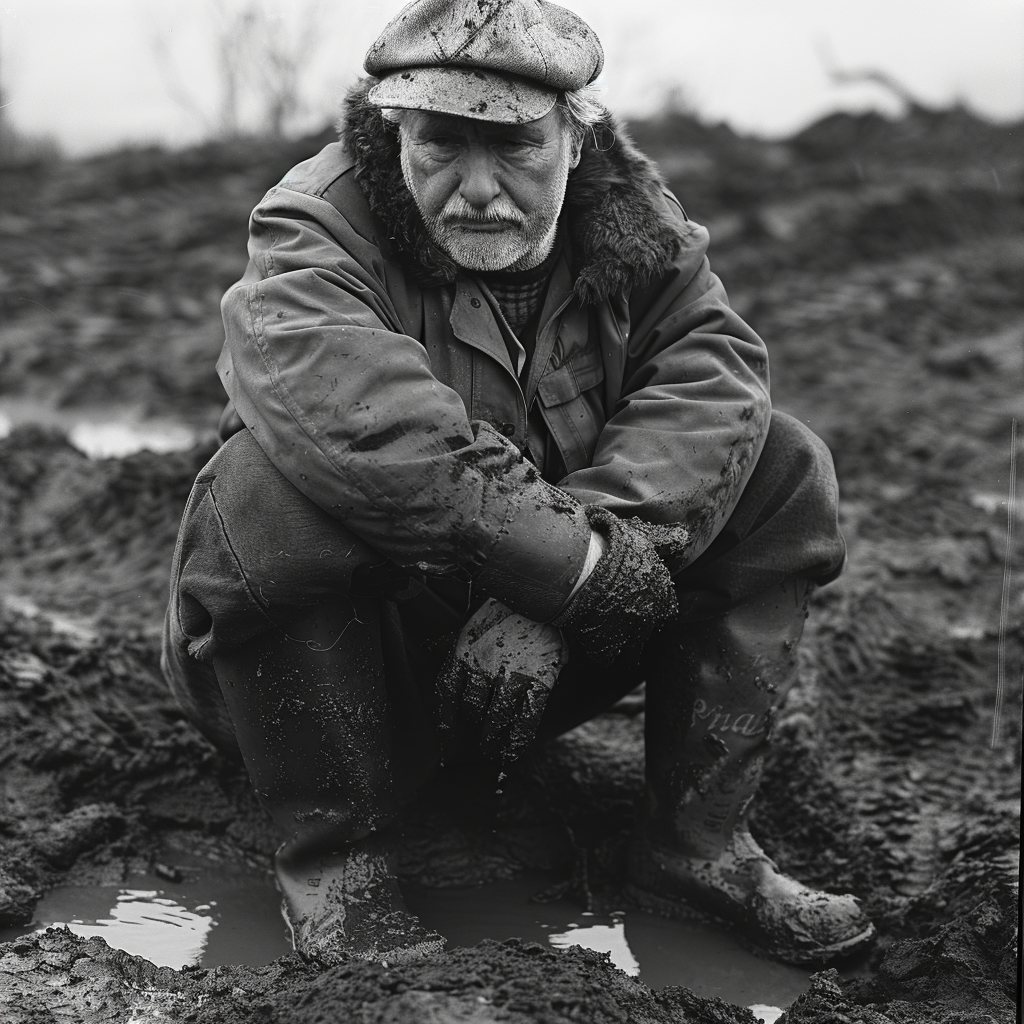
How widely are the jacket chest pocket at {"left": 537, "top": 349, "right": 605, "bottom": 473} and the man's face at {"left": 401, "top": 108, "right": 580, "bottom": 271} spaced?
217 millimetres

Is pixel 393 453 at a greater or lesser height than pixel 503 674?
greater

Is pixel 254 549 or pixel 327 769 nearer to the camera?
pixel 254 549

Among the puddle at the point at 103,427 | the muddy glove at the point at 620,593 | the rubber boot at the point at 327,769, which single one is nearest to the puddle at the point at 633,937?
the rubber boot at the point at 327,769

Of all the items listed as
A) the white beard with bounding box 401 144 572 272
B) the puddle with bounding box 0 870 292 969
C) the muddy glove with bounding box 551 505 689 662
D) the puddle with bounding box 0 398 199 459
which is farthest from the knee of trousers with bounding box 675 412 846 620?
the puddle with bounding box 0 398 199 459

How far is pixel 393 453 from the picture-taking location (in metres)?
1.95

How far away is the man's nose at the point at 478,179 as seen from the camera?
2.20 meters

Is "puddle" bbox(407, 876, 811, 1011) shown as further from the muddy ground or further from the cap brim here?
the cap brim

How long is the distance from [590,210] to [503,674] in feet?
2.89

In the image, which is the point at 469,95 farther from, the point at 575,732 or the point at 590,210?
the point at 575,732

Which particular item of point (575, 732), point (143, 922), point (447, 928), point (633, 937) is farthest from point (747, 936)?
point (143, 922)

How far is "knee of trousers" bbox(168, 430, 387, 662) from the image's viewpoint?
200cm

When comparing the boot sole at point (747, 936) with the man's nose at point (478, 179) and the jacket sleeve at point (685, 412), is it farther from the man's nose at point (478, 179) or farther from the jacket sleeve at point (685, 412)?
the man's nose at point (478, 179)

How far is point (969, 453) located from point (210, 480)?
12.9 ft

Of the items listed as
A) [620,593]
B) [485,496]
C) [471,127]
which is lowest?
[620,593]
